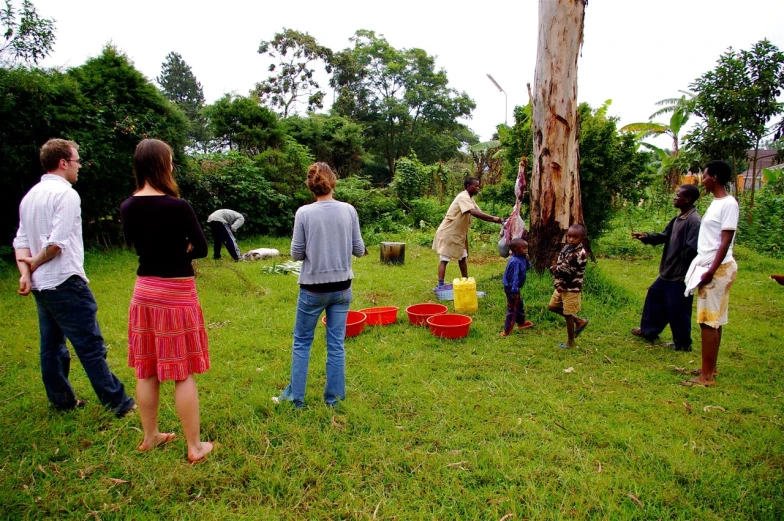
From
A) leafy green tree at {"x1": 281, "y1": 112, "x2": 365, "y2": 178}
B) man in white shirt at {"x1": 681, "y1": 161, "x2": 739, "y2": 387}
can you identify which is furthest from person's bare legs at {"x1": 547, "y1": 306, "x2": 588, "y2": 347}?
leafy green tree at {"x1": 281, "y1": 112, "x2": 365, "y2": 178}

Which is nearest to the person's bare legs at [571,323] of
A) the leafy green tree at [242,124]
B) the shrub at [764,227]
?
the shrub at [764,227]

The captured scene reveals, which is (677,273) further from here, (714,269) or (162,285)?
(162,285)

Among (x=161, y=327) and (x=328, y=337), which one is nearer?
(x=161, y=327)

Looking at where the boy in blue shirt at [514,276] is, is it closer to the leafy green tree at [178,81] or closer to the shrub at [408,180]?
the shrub at [408,180]

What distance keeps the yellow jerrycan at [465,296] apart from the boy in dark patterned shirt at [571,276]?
136 centimetres

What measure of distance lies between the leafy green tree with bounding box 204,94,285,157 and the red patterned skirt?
1363 centimetres

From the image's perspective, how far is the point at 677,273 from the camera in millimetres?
4648

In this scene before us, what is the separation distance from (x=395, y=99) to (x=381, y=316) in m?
29.3

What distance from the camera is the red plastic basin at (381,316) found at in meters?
5.44

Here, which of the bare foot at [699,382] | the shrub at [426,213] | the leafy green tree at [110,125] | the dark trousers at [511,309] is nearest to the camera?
the bare foot at [699,382]

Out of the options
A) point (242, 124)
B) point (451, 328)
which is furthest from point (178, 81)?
point (451, 328)

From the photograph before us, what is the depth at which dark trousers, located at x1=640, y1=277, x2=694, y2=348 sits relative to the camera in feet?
15.2

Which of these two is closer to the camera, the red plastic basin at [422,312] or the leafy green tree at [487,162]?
the red plastic basin at [422,312]

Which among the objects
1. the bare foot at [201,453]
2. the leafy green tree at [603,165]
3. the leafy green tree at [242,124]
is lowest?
the bare foot at [201,453]
